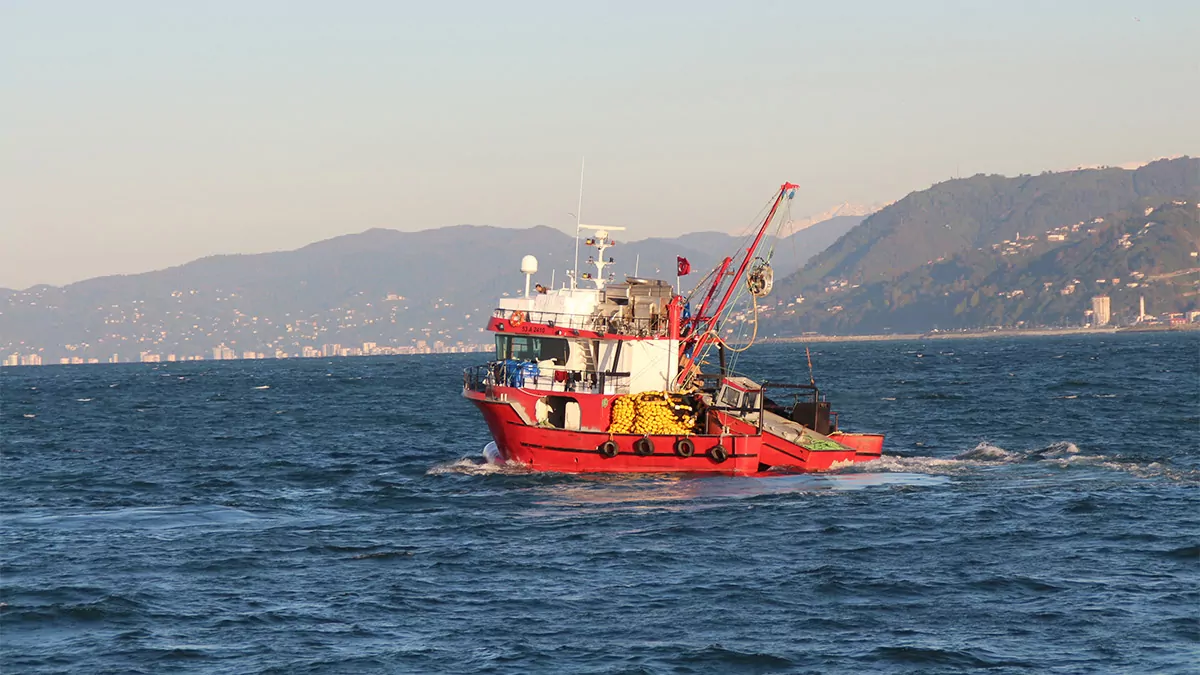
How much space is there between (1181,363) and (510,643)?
5388 inches

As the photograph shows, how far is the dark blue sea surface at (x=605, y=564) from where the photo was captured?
25.0 m

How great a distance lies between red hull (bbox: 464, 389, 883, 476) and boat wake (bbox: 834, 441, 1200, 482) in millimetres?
2764

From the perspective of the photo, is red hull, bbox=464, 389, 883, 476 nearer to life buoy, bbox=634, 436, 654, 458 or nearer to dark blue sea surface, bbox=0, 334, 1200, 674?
life buoy, bbox=634, 436, 654, 458

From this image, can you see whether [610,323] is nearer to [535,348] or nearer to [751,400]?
[535,348]

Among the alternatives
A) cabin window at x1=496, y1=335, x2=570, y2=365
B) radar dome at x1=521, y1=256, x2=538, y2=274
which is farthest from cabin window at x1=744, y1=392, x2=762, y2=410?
radar dome at x1=521, y1=256, x2=538, y2=274

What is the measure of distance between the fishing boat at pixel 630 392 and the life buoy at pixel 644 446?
0.03 meters

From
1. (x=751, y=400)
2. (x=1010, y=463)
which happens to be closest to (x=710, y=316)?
(x=751, y=400)

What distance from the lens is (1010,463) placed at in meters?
51.0

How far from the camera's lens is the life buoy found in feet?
151

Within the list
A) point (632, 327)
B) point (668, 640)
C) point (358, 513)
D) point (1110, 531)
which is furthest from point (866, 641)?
point (632, 327)

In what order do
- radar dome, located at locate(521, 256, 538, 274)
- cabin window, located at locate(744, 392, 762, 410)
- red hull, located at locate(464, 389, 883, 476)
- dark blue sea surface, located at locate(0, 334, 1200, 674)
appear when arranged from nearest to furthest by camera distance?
dark blue sea surface, located at locate(0, 334, 1200, 674) → red hull, located at locate(464, 389, 883, 476) → cabin window, located at locate(744, 392, 762, 410) → radar dome, located at locate(521, 256, 538, 274)

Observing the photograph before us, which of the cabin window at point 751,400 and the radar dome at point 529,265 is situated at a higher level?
the radar dome at point 529,265

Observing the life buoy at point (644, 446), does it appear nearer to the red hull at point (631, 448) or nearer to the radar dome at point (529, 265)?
the red hull at point (631, 448)

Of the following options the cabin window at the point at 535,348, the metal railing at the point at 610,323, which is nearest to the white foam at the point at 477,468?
the cabin window at the point at 535,348
